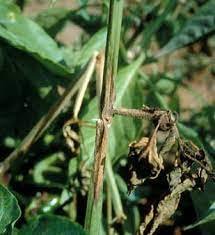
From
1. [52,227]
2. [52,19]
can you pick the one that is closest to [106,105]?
[52,227]

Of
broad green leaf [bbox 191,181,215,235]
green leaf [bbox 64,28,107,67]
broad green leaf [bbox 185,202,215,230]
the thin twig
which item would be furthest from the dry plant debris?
green leaf [bbox 64,28,107,67]

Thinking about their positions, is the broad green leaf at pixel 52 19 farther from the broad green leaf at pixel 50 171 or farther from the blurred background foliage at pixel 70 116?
the broad green leaf at pixel 50 171

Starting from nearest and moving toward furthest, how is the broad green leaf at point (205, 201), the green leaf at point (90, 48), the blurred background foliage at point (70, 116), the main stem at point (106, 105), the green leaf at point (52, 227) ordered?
the main stem at point (106, 105) < the green leaf at point (52, 227) < the broad green leaf at point (205, 201) < the blurred background foliage at point (70, 116) < the green leaf at point (90, 48)

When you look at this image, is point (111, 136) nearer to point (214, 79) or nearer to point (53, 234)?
point (53, 234)

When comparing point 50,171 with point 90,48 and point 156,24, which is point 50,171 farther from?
point 156,24

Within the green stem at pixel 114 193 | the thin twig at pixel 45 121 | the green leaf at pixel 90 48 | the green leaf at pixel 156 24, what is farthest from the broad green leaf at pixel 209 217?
the green leaf at pixel 156 24

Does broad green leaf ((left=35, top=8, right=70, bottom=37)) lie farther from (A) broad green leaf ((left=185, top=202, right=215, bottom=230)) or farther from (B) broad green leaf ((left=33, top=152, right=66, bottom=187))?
(A) broad green leaf ((left=185, top=202, right=215, bottom=230))
